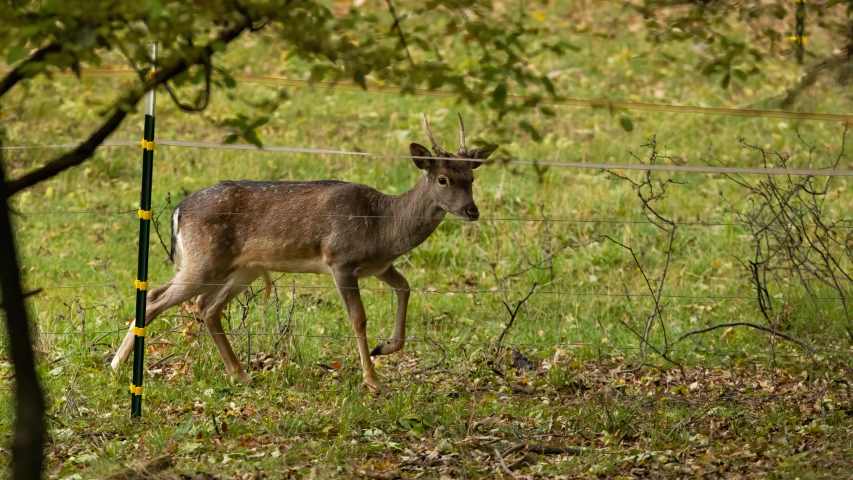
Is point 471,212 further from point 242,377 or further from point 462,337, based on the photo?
point 242,377

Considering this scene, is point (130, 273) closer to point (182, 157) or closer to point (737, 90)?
point (182, 157)

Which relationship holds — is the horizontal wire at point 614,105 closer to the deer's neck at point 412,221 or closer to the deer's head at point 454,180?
the deer's head at point 454,180

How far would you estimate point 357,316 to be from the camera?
887 cm

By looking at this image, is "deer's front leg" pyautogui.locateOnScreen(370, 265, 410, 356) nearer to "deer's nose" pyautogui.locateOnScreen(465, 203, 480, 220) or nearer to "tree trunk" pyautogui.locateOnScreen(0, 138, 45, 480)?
"deer's nose" pyautogui.locateOnScreen(465, 203, 480, 220)

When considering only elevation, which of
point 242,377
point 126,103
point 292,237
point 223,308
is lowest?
point 242,377

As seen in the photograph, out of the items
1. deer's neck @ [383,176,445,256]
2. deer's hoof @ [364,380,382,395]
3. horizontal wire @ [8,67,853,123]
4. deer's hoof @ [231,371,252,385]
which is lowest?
deer's hoof @ [231,371,252,385]

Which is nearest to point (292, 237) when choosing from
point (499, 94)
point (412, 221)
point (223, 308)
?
point (223, 308)

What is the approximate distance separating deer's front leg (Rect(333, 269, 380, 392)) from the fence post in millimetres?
1526

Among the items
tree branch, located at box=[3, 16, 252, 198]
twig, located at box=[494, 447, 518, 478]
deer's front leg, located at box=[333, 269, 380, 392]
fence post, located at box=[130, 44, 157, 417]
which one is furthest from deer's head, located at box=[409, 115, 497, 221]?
tree branch, located at box=[3, 16, 252, 198]

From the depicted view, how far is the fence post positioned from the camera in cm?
756

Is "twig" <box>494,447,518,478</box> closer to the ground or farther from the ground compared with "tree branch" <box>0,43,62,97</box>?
closer to the ground

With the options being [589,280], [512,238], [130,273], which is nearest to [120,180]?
[130,273]

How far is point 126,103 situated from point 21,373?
1075 millimetres

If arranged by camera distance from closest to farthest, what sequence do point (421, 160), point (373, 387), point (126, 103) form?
1. point (126, 103)
2. point (373, 387)
3. point (421, 160)
